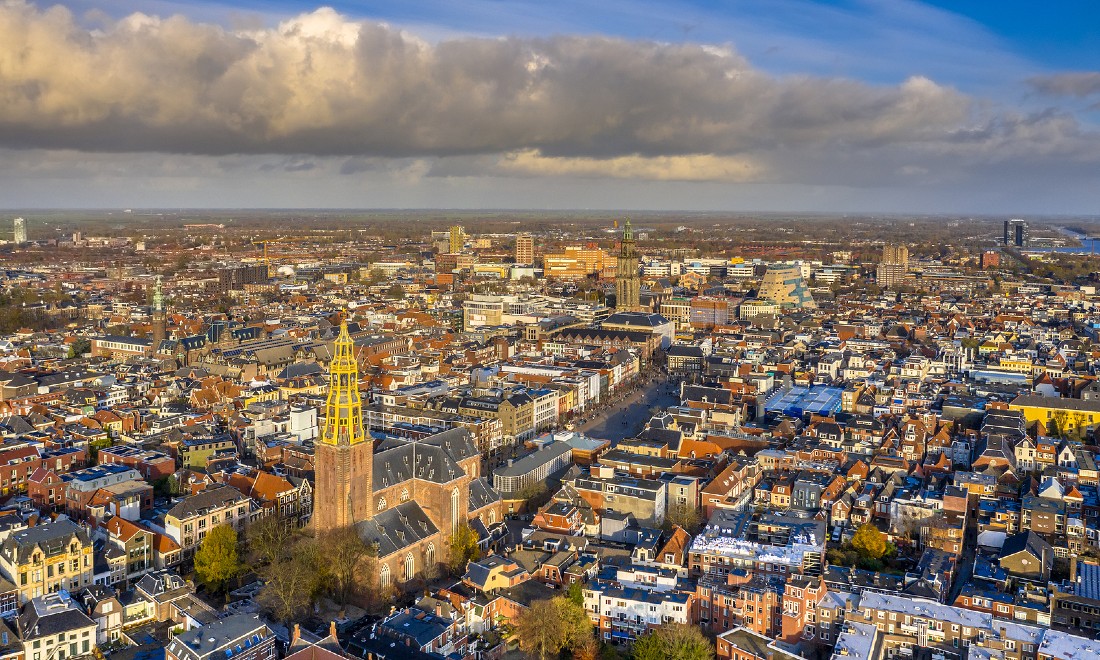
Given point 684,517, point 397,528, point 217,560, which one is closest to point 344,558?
point 397,528

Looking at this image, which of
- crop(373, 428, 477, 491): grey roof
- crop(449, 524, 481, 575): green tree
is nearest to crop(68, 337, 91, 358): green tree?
crop(373, 428, 477, 491): grey roof

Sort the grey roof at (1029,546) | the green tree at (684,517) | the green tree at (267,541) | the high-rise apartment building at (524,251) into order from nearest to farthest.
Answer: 1. the grey roof at (1029,546)
2. the green tree at (267,541)
3. the green tree at (684,517)
4. the high-rise apartment building at (524,251)

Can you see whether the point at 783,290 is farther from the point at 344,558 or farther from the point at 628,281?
the point at 344,558

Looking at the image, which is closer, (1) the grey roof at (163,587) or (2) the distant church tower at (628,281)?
(1) the grey roof at (163,587)

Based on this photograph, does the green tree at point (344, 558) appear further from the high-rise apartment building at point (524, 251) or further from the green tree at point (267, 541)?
the high-rise apartment building at point (524, 251)

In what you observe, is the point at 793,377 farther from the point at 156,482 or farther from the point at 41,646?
the point at 41,646

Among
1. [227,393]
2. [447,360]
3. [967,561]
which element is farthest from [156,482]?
Result: [967,561]

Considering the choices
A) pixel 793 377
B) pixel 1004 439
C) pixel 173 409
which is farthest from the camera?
pixel 793 377

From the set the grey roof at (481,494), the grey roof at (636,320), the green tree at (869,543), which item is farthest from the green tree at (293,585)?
the grey roof at (636,320)

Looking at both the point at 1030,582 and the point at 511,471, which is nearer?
the point at 1030,582

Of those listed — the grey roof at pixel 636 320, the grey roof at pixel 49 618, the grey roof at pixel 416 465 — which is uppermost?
the grey roof at pixel 636 320
